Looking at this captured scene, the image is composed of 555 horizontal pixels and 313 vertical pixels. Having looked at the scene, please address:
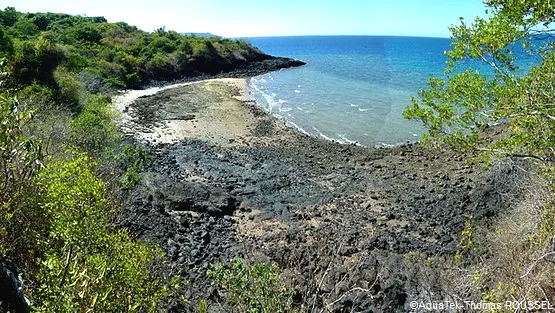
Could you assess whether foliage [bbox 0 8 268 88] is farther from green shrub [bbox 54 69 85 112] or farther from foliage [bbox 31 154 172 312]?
foliage [bbox 31 154 172 312]

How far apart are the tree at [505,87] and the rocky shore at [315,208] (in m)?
2.84

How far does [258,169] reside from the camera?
28.8m

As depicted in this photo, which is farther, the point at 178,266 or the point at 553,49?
the point at 178,266

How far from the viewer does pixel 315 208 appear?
23.1m

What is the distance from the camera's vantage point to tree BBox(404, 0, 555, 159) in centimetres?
834

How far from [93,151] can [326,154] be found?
55.7 feet

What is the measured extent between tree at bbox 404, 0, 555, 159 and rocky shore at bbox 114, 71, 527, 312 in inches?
112

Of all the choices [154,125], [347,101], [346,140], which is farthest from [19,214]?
[347,101]

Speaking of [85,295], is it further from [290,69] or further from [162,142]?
[290,69]

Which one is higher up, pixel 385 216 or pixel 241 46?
pixel 241 46

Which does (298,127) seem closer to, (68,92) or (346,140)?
(346,140)

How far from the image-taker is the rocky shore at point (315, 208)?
14.0 metres

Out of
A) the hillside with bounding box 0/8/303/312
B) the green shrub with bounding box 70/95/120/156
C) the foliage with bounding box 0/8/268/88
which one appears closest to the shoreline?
the hillside with bounding box 0/8/303/312

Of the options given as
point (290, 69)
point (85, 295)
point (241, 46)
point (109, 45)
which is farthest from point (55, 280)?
point (241, 46)
